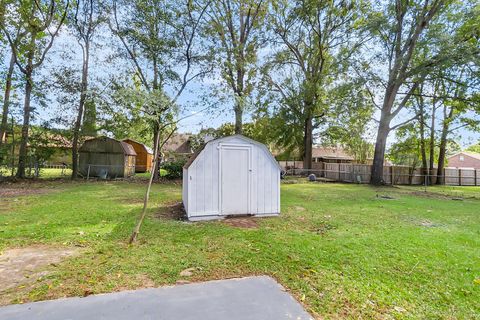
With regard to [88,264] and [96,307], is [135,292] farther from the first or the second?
[88,264]

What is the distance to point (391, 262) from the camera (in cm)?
349

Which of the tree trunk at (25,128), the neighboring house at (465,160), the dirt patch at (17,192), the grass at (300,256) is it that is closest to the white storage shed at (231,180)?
the grass at (300,256)

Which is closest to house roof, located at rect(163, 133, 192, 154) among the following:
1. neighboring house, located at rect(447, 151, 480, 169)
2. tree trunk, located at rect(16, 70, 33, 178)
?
tree trunk, located at rect(16, 70, 33, 178)

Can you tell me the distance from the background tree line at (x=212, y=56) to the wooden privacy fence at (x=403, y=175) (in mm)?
1275

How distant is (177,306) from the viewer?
2307mm

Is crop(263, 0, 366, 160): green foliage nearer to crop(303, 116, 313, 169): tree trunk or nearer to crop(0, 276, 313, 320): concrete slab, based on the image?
crop(303, 116, 313, 169): tree trunk

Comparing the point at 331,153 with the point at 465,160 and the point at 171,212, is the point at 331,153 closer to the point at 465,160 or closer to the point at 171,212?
the point at 465,160

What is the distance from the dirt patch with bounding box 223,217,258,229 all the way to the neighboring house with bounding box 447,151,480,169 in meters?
41.3

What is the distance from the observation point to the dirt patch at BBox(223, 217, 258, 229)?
533cm

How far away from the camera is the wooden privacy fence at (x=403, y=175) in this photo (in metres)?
17.2

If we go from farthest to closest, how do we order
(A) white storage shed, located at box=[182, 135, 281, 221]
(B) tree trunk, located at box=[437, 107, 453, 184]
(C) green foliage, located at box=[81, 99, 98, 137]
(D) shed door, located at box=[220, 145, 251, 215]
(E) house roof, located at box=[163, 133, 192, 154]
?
(E) house roof, located at box=[163, 133, 192, 154] → (B) tree trunk, located at box=[437, 107, 453, 184] → (C) green foliage, located at box=[81, 99, 98, 137] → (D) shed door, located at box=[220, 145, 251, 215] → (A) white storage shed, located at box=[182, 135, 281, 221]

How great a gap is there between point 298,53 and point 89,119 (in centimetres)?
1659

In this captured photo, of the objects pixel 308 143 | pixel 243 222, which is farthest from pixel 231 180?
pixel 308 143

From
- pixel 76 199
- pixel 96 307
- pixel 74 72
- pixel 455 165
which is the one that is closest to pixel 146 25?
pixel 74 72
